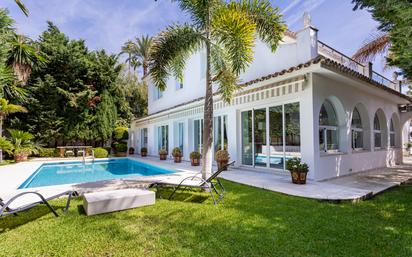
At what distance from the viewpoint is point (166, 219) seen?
5.82 meters

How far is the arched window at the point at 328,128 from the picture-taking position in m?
11.1

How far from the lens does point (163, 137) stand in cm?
2400

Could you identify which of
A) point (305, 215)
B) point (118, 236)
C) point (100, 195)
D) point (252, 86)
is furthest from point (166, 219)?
point (252, 86)

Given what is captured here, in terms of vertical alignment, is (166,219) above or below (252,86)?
below

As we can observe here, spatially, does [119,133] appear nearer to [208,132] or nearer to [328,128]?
[208,132]

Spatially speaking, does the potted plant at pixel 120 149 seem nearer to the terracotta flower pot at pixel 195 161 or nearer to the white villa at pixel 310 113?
the white villa at pixel 310 113

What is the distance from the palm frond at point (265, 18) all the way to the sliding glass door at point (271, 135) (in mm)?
3414

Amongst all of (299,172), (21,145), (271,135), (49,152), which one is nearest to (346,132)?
(271,135)

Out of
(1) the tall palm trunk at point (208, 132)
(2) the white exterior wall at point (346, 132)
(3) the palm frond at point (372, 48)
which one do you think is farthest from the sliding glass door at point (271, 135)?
(3) the palm frond at point (372, 48)

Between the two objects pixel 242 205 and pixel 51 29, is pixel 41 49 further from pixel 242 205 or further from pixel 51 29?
pixel 242 205

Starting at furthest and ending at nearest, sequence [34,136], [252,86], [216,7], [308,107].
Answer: [34,136]
[252,86]
[308,107]
[216,7]

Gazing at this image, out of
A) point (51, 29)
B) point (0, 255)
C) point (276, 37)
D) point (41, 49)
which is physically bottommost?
point (0, 255)

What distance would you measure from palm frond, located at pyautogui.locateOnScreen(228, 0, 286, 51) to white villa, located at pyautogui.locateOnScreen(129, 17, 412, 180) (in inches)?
64.2

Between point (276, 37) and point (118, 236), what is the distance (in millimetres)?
9343
